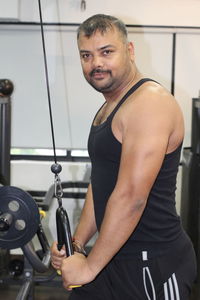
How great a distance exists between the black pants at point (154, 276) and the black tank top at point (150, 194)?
0.12 feet

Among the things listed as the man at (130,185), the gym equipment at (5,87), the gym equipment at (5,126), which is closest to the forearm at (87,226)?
the man at (130,185)

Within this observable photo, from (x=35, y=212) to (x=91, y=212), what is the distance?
1.20 feet

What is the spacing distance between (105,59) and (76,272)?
61cm

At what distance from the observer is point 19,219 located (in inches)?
70.2

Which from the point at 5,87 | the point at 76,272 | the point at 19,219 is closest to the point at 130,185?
the point at 76,272

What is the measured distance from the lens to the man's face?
46.4 inches

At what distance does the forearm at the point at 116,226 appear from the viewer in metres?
1.09

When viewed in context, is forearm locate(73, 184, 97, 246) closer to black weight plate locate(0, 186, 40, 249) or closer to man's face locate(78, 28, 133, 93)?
black weight plate locate(0, 186, 40, 249)

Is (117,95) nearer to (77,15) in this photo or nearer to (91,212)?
(91,212)

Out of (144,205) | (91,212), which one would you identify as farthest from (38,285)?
(144,205)

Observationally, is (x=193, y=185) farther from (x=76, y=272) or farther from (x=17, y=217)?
(x=76, y=272)

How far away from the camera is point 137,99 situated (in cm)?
111

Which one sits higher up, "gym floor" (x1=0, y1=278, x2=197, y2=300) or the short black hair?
the short black hair

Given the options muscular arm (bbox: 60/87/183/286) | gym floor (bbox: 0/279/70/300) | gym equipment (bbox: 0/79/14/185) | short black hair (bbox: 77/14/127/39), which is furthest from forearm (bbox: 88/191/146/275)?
gym floor (bbox: 0/279/70/300)
